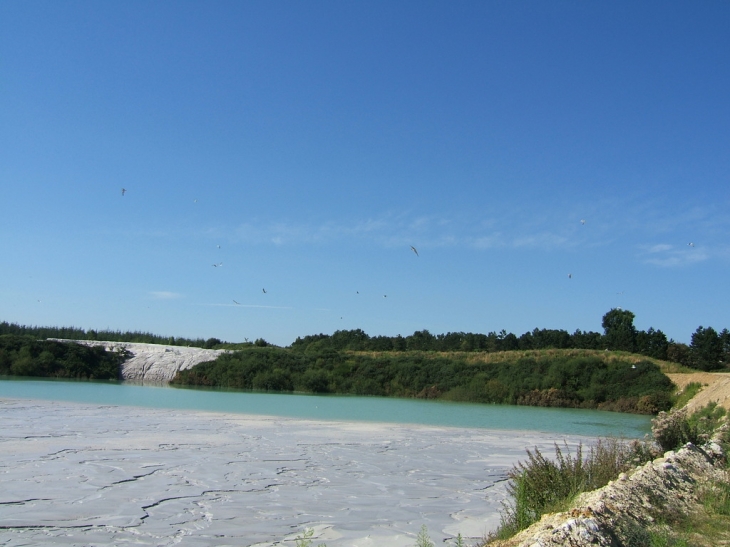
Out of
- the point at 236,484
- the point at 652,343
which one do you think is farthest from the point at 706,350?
the point at 236,484

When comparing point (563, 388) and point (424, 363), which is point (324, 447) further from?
point (424, 363)

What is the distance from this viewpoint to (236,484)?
9.27 meters

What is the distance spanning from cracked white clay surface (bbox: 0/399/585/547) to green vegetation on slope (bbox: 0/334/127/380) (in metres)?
38.2

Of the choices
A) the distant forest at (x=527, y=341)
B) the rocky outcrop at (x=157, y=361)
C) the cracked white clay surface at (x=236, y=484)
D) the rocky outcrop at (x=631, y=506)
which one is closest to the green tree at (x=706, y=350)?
the distant forest at (x=527, y=341)

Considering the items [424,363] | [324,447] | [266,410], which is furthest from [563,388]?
[324,447]

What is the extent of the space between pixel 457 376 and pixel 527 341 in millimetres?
30300

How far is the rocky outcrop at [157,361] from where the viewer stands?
5550 cm

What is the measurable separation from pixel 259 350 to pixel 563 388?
26371mm

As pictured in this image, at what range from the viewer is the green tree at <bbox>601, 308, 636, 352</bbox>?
68.7 metres

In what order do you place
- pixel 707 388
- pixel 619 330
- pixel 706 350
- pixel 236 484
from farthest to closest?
pixel 619 330 → pixel 706 350 → pixel 707 388 → pixel 236 484

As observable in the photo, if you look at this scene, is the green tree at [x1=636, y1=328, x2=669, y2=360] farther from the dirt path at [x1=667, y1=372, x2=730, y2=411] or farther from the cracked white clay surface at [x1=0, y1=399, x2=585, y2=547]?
the cracked white clay surface at [x1=0, y1=399, x2=585, y2=547]

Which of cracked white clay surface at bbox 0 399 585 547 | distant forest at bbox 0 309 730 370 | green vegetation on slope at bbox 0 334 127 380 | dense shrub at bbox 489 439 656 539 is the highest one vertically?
distant forest at bbox 0 309 730 370

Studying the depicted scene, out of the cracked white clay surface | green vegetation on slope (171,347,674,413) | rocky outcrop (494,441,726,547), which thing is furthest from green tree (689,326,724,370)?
rocky outcrop (494,441,726,547)

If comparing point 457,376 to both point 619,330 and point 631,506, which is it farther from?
point 631,506
